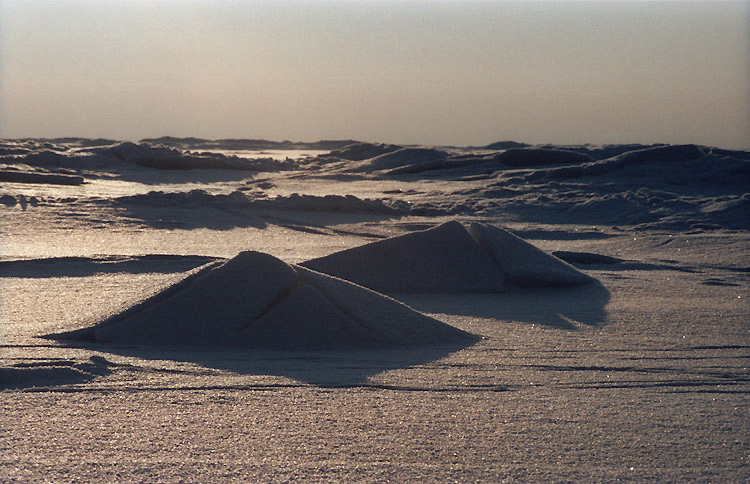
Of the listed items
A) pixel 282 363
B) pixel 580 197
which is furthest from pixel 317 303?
pixel 580 197

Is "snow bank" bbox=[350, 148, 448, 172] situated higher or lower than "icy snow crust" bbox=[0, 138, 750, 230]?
higher

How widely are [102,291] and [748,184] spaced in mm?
6668

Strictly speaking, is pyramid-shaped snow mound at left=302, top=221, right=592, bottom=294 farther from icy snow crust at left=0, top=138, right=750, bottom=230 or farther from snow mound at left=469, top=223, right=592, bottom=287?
icy snow crust at left=0, top=138, right=750, bottom=230

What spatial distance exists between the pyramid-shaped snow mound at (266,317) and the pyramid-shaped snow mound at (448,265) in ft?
2.80

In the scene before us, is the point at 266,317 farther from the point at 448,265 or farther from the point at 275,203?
the point at 275,203

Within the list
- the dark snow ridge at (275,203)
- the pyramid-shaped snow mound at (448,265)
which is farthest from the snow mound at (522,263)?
the dark snow ridge at (275,203)

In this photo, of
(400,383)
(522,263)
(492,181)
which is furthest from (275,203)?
(400,383)

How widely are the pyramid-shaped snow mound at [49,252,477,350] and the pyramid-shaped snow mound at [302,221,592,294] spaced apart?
0.85 m

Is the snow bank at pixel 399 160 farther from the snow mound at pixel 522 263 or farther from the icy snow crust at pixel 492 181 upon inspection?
the snow mound at pixel 522 263

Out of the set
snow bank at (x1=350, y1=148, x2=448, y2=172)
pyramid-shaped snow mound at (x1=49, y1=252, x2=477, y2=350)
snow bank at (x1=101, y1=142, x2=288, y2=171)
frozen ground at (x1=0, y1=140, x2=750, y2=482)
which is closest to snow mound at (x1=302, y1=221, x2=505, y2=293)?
frozen ground at (x1=0, y1=140, x2=750, y2=482)

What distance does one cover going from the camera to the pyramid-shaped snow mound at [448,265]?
375cm

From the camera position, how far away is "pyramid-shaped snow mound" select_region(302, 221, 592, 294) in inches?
148

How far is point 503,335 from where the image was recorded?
286 cm

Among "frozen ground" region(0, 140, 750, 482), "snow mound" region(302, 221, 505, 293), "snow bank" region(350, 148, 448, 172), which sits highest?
"snow bank" region(350, 148, 448, 172)
